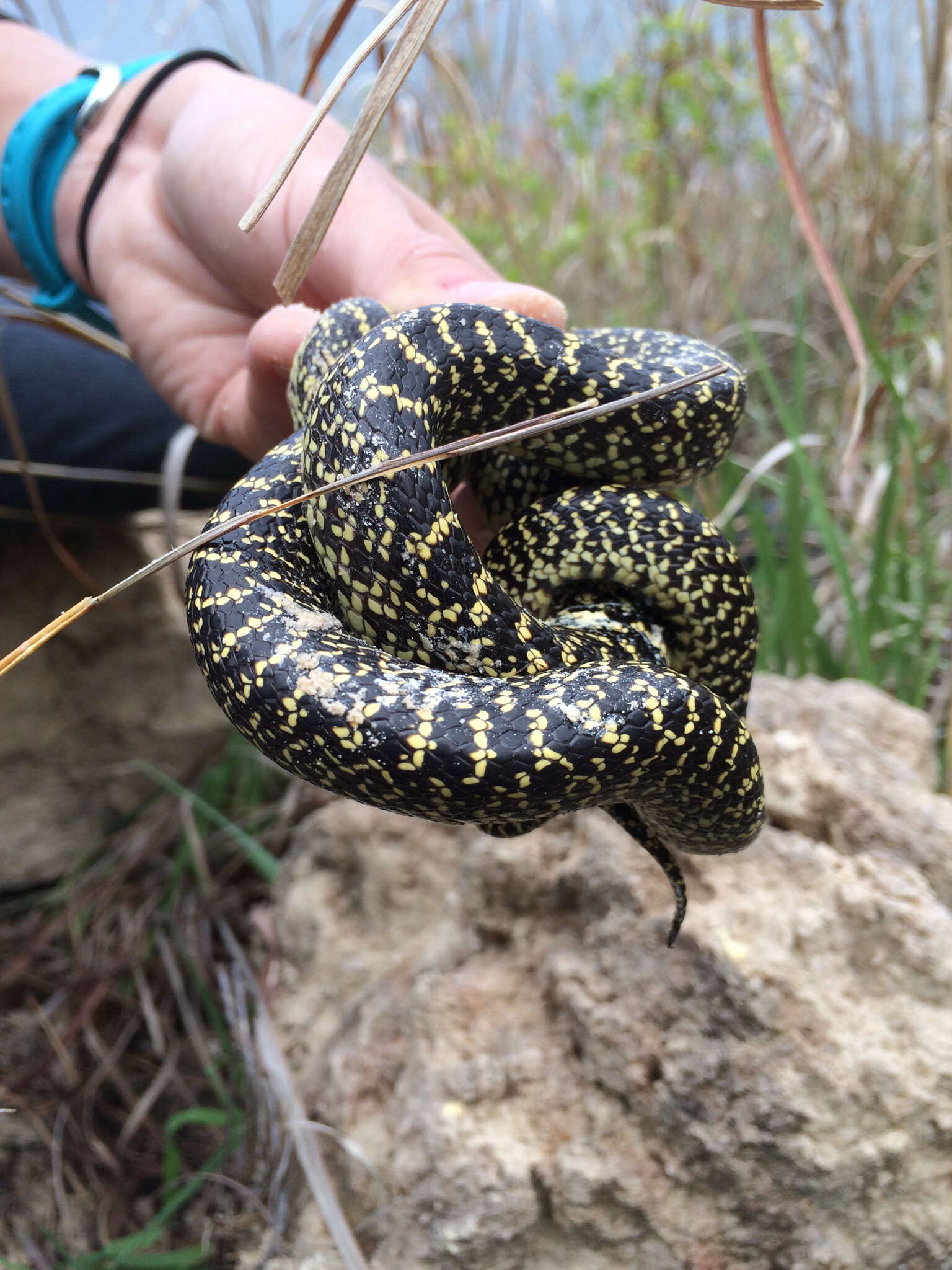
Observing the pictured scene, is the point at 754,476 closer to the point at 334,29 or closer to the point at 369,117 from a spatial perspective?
the point at 334,29

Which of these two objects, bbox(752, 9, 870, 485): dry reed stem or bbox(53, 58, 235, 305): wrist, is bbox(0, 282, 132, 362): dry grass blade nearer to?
bbox(53, 58, 235, 305): wrist

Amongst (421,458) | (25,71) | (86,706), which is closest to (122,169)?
(25,71)

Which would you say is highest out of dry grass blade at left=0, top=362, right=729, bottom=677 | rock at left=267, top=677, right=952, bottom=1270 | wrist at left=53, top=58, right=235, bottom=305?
wrist at left=53, top=58, right=235, bottom=305

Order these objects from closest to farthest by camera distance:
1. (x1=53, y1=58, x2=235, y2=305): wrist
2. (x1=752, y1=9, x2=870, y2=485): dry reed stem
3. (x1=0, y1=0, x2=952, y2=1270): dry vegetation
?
(x1=752, y1=9, x2=870, y2=485): dry reed stem → (x1=53, y1=58, x2=235, y2=305): wrist → (x1=0, y1=0, x2=952, y2=1270): dry vegetation

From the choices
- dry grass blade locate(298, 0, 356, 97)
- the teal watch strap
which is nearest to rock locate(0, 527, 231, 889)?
the teal watch strap

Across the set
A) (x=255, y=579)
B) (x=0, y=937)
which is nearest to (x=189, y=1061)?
(x=0, y=937)

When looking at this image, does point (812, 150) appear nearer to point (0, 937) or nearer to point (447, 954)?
point (447, 954)
